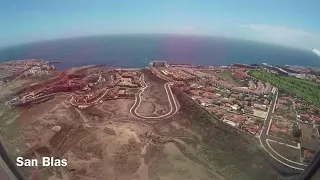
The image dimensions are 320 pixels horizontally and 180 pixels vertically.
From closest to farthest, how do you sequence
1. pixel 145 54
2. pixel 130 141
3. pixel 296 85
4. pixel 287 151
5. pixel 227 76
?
1. pixel 287 151
2. pixel 130 141
3. pixel 296 85
4. pixel 227 76
5. pixel 145 54

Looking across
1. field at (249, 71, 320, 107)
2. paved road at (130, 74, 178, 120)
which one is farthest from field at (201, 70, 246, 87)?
paved road at (130, 74, 178, 120)

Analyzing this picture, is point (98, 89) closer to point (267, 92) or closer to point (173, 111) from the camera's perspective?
point (173, 111)

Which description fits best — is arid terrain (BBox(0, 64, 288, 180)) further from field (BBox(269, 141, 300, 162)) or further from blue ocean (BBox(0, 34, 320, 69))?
blue ocean (BBox(0, 34, 320, 69))

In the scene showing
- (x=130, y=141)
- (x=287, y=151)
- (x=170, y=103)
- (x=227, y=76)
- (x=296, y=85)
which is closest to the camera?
(x=287, y=151)

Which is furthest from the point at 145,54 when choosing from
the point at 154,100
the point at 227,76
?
the point at 154,100

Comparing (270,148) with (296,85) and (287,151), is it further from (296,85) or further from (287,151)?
(296,85)

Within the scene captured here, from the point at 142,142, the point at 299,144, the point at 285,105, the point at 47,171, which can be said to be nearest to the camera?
the point at 47,171

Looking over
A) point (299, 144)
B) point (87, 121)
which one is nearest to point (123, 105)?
point (87, 121)
